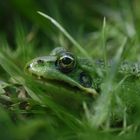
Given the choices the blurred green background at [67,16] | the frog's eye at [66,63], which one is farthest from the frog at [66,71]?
the blurred green background at [67,16]

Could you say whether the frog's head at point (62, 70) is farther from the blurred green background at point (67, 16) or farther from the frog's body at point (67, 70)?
the blurred green background at point (67, 16)

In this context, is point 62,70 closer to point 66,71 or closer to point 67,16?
point 66,71

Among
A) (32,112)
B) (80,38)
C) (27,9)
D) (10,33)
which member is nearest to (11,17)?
(10,33)

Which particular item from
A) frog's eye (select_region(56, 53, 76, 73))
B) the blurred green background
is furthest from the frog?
the blurred green background

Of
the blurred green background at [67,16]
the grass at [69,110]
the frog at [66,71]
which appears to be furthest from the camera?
the blurred green background at [67,16]

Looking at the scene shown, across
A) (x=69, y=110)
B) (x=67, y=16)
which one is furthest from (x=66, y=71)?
(x=67, y=16)

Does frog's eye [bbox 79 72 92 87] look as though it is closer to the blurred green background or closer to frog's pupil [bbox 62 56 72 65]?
frog's pupil [bbox 62 56 72 65]

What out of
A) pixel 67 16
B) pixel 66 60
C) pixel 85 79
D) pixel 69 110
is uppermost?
pixel 67 16
